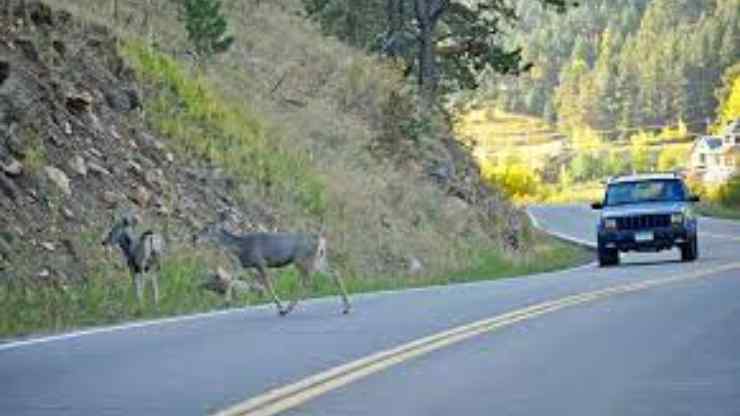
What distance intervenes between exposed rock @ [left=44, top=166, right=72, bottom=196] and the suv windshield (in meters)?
13.1

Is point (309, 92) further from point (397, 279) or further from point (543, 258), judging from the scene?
point (397, 279)

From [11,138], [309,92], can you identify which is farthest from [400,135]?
[11,138]

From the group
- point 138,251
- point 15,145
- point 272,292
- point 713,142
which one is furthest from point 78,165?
point 713,142

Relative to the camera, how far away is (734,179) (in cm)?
8181

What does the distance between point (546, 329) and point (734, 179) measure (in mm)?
68267

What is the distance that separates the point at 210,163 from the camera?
29.5m

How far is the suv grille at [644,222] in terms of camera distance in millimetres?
31734

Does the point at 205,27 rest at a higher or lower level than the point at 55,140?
higher

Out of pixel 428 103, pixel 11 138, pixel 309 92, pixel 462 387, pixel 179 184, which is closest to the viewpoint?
pixel 462 387

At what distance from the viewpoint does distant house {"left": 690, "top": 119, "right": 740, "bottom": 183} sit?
16638cm

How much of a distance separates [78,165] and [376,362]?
13.0m

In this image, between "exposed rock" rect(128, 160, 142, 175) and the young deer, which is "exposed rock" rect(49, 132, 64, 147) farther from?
the young deer

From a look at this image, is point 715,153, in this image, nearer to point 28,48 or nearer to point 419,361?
point 28,48

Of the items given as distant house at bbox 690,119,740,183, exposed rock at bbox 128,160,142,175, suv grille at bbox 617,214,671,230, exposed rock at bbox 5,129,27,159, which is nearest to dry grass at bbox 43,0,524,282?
suv grille at bbox 617,214,671,230
